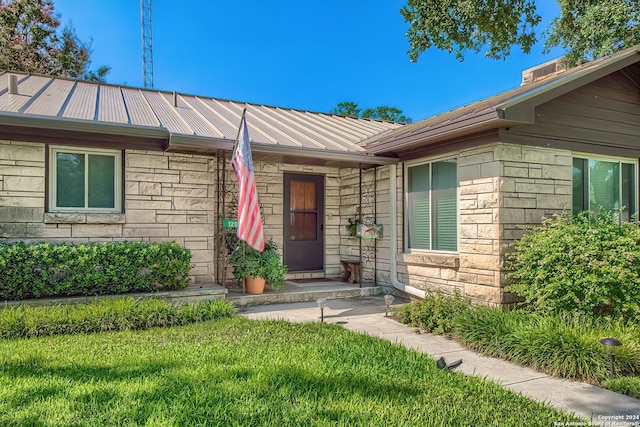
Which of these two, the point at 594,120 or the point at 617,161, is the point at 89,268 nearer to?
the point at 594,120

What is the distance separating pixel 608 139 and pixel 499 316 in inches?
146

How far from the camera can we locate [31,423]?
2.67m

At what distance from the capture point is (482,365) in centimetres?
409

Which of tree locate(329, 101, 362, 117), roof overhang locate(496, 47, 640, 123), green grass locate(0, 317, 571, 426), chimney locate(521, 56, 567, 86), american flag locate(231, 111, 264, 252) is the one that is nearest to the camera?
green grass locate(0, 317, 571, 426)

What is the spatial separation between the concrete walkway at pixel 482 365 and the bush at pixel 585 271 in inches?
46.6

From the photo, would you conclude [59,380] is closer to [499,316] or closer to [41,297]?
[41,297]

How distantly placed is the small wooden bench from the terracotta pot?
216 centimetres

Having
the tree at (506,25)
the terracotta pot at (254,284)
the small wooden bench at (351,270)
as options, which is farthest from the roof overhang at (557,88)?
the terracotta pot at (254,284)

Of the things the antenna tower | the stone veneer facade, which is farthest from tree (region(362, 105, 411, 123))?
the stone veneer facade

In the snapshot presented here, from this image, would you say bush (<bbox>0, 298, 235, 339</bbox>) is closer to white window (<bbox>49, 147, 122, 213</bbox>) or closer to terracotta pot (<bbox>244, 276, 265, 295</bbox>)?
terracotta pot (<bbox>244, 276, 265, 295</bbox>)

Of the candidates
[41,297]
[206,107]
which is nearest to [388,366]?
[41,297]

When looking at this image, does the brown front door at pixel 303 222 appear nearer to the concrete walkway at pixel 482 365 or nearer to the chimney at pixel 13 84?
the concrete walkway at pixel 482 365

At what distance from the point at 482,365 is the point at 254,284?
4125 mm

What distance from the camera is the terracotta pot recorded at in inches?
282
